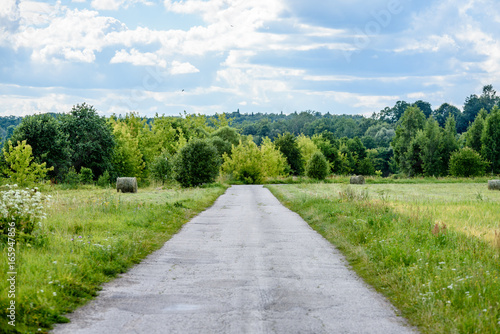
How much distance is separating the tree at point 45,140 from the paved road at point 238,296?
139 feet

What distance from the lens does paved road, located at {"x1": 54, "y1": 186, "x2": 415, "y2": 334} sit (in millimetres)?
5781

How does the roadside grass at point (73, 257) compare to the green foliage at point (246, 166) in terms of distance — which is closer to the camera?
the roadside grass at point (73, 257)

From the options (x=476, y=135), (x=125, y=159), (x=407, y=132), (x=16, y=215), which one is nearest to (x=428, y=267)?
(x=16, y=215)

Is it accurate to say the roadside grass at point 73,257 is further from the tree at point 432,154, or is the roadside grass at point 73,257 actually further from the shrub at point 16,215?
the tree at point 432,154

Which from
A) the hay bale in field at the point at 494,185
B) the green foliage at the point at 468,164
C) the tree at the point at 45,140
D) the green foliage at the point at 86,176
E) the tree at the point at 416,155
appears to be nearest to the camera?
the hay bale in field at the point at 494,185

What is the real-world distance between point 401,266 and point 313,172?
183ft

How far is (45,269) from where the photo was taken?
7.63 m

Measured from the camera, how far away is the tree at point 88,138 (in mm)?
57281

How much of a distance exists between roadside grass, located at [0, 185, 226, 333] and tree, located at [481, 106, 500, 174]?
247 ft

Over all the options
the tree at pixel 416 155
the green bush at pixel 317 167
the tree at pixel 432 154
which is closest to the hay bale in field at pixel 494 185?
the green bush at pixel 317 167

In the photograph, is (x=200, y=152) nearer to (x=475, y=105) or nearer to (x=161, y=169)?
(x=161, y=169)

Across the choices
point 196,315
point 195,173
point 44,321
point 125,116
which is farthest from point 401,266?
point 125,116

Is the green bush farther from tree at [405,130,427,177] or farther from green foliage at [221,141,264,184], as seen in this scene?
tree at [405,130,427,177]

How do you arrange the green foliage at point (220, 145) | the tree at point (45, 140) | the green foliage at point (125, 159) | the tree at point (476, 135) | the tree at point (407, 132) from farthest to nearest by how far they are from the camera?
1. the tree at point (407, 132)
2. the green foliage at point (220, 145)
3. the tree at point (476, 135)
4. the green foliage at point (125, 159)
5. the tree at point (45, 140)
